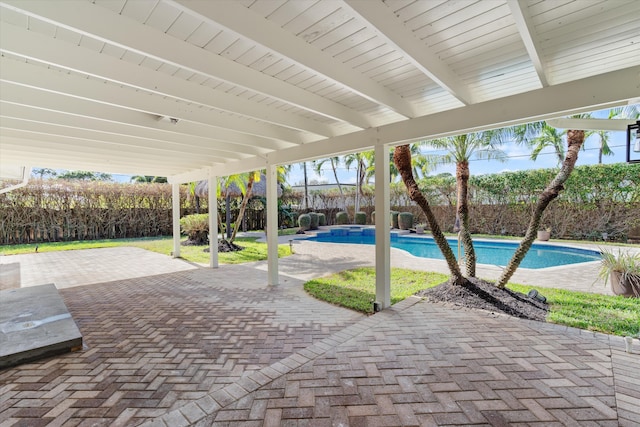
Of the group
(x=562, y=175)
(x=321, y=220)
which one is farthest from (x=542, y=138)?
→ (x=321, y=220)

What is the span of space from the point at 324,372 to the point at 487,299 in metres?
3.77

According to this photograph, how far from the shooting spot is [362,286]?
6992 mm

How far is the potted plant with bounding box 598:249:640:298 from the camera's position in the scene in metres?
6.02

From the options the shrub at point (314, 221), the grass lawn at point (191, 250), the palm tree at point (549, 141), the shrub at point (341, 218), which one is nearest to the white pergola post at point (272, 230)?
the grass lawn at point (191, 250)

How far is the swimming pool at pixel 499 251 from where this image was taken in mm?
10618

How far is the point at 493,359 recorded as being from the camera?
136 inches

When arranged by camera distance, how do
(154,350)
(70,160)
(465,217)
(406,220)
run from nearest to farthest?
(154,350), (465,217), (70,160), (406,220)

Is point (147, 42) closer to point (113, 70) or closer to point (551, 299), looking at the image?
point (113, 70)

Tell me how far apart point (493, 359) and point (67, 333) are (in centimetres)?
532

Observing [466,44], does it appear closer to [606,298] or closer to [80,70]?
[80,70]

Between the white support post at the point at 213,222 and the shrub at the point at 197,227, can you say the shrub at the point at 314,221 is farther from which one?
the white support post at the point at 213,222

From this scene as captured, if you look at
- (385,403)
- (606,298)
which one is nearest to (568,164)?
(606,298)

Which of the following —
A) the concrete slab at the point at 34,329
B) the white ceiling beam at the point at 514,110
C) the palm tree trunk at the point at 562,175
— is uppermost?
the white ceiling beam at the point at 514,110

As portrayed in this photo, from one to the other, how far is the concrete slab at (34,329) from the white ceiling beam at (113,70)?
324 cm
